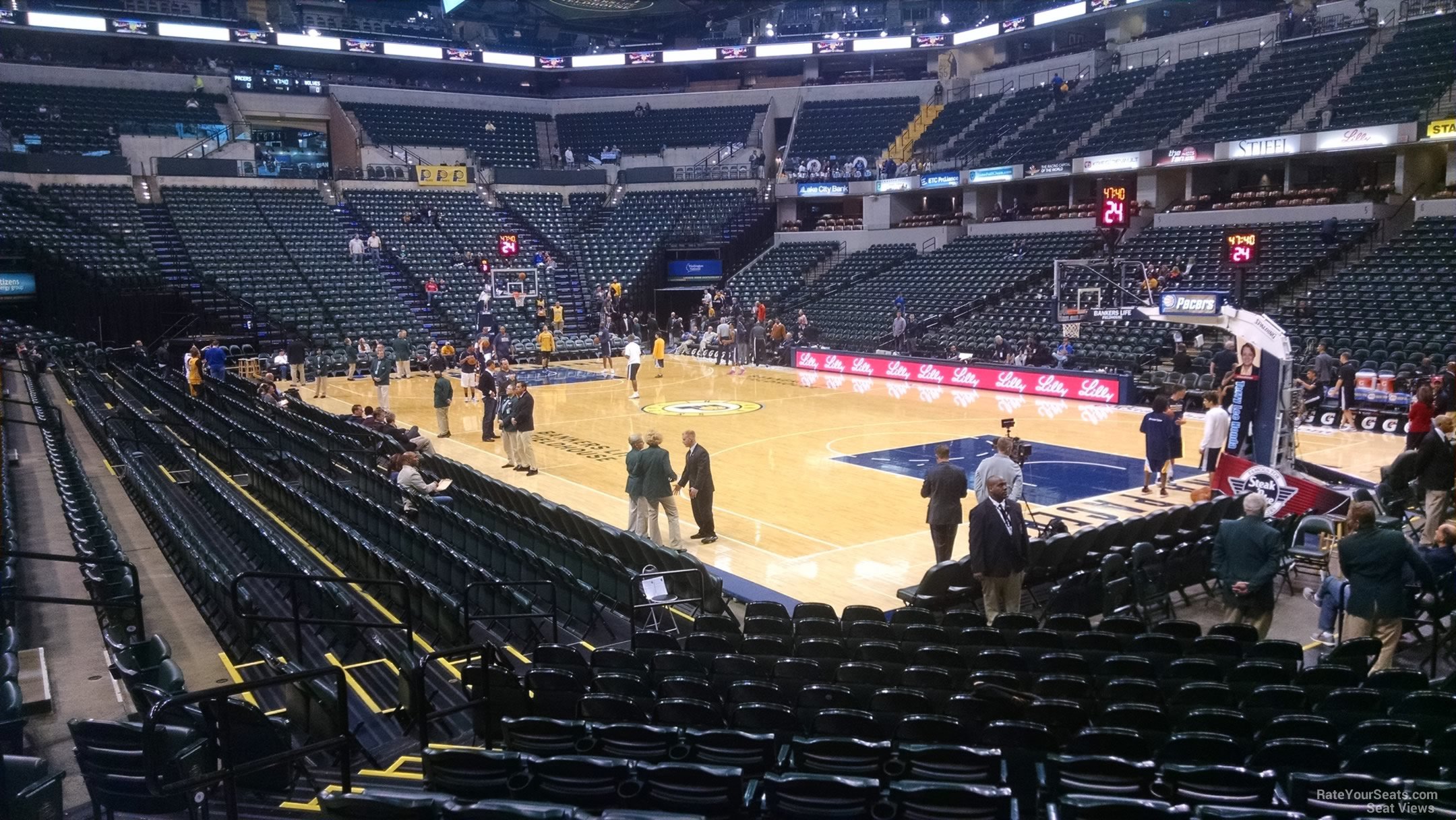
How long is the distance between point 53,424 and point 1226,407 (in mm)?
18134

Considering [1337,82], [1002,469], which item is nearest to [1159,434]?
[1002,469]

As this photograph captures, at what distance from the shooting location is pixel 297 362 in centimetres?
2931

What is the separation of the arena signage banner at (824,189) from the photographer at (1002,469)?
3159 cm

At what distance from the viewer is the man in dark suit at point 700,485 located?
1243 cm

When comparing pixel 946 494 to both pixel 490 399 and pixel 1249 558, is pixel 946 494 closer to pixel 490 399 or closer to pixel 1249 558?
pixel 1249 558

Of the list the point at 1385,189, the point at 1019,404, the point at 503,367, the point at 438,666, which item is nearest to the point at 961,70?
the point at 1385,189

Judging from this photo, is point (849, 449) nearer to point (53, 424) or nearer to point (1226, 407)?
point (1226, 407)

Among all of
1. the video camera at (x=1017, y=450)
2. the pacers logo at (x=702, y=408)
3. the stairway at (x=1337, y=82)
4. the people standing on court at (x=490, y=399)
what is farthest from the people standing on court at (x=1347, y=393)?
the people standing on court at (x=490, y=399)

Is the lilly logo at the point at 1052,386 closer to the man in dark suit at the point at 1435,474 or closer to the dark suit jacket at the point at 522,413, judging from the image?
the man in dark suit at the point at 1435,474

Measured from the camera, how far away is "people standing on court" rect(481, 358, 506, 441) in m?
19.9

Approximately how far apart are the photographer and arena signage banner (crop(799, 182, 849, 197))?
31.6m

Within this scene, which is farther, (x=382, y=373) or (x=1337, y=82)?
(x=1337, y=82)

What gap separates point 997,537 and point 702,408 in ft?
50.3

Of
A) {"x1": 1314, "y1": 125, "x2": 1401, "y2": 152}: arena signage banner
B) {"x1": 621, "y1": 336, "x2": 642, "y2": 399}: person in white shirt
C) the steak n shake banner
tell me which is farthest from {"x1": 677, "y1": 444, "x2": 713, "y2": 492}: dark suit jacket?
{"x1": 1314, "y1": 125, "x2": 1401, "y2": 152}: arena signage banner
